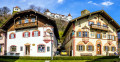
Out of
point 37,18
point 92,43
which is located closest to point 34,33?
point 37,18

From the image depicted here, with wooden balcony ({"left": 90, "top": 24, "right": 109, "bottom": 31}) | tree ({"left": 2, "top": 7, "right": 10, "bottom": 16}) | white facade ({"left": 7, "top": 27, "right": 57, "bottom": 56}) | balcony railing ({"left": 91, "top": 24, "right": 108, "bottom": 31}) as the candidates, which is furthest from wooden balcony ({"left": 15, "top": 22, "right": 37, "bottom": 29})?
tree ({"left": 2, "top": 7, "right": 10, "bottom": 16})

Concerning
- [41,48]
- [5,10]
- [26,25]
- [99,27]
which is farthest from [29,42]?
[5,10]

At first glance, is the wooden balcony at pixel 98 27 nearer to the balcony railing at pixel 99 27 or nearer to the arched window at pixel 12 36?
the balcony railing at pixel 99 27

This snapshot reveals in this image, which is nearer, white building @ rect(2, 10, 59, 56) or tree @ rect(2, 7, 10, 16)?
white building @ rect(2, 10, 59, 56)

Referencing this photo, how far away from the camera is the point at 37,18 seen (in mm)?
29391

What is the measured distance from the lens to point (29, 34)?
1172 inches

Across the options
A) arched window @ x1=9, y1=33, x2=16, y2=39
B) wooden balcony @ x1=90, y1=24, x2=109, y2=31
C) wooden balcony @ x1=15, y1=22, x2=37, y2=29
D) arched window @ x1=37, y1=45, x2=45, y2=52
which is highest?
wooden balcony @ x1=15, y1=22, x2=37, y2=29

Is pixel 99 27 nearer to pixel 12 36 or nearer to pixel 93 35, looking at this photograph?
pixel 93 35

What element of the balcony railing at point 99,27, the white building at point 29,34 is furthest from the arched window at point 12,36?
the balcony railing at point 99,27

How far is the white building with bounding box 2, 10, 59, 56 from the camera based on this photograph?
28406mm

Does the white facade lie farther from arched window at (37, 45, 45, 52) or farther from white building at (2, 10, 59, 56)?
arched window at (37, 45, 45, 52)

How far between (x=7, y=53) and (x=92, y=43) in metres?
20.6

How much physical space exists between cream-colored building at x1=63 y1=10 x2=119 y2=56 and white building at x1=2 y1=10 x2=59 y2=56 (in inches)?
215

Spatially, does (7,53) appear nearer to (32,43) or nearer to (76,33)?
(32,43)
